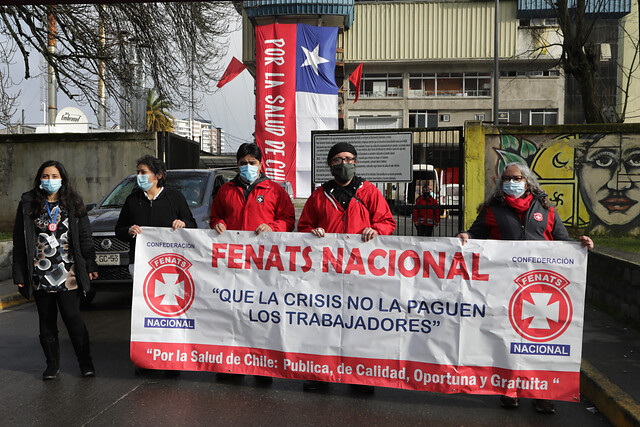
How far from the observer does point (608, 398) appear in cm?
448

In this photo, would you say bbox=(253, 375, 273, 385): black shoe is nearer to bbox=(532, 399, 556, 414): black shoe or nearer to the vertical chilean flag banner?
bbox=(532, 399, 556, 414): black shoe

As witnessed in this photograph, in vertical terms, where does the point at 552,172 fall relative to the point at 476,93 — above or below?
below

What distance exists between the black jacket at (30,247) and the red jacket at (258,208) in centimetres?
110

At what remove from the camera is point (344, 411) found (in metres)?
4.43

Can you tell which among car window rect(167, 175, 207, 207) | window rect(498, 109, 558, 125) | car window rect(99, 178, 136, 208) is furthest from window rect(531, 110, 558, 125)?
car window rect(99, 178, 136, 208)

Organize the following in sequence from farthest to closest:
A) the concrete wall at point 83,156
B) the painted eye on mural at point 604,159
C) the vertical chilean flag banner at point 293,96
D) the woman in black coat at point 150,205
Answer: the vertical chilean flag banner at point 293,96
the concrete wall at point 83,156
the painted eye on mural at point 604,159
the woman in black coat at point 150,205

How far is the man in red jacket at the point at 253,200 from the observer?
17.1ft

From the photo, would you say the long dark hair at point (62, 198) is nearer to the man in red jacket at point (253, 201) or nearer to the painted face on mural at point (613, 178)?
the man in red jacket at point (253, 201)

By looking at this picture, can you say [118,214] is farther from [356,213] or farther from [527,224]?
[527,224]

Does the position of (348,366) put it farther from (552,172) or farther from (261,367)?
(552,172)

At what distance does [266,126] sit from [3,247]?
19.7 m

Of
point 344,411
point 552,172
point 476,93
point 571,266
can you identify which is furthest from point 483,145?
point 476,93

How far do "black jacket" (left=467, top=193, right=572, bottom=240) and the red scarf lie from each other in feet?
0.09

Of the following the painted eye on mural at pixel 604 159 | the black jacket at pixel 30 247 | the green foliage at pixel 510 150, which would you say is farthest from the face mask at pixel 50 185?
the painted eye on mural at pixel 604 159
